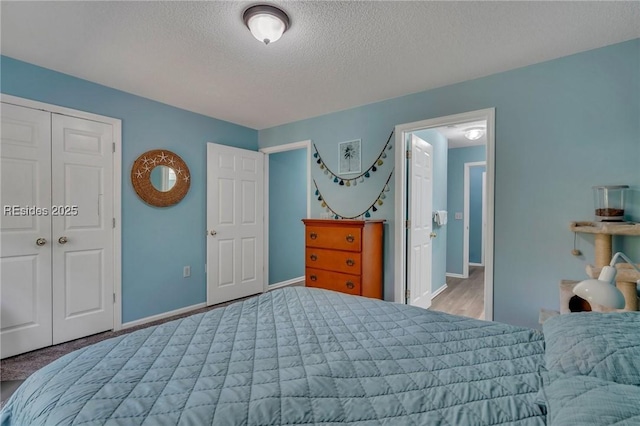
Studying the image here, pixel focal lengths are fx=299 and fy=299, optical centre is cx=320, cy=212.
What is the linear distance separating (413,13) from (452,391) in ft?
6.36

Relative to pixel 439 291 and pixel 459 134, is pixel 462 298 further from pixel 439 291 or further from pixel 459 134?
pixel 459 134

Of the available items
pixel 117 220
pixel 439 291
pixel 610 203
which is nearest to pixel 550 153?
pixel 610 203

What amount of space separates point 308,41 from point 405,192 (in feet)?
5.85

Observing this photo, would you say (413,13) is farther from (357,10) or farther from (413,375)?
(413,375)

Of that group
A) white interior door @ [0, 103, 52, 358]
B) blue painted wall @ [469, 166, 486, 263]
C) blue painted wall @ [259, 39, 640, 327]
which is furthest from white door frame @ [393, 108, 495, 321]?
blue painted wall @ [469, 166, 486, 263]

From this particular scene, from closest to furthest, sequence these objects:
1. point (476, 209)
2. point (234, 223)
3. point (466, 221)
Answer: point (234, 223) → point (466, 221) → point (476, 209)

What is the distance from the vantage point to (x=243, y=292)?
160 inches

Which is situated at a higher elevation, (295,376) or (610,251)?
(610,251)

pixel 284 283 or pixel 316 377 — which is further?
pixel 284 283

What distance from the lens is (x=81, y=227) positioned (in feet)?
9.02

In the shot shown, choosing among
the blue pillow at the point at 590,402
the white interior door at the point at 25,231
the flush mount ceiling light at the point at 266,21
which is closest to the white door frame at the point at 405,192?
the flush mount ceiling light at the point at 266,21

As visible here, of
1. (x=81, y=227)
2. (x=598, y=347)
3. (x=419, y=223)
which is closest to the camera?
(x=598, y=347)

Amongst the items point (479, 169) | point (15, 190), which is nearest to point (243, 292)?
point (15, 190)

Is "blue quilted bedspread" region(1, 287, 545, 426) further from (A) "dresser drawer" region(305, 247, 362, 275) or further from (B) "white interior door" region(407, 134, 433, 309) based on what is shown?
(B) "white interior door" region(407, 134, 433, 309)
